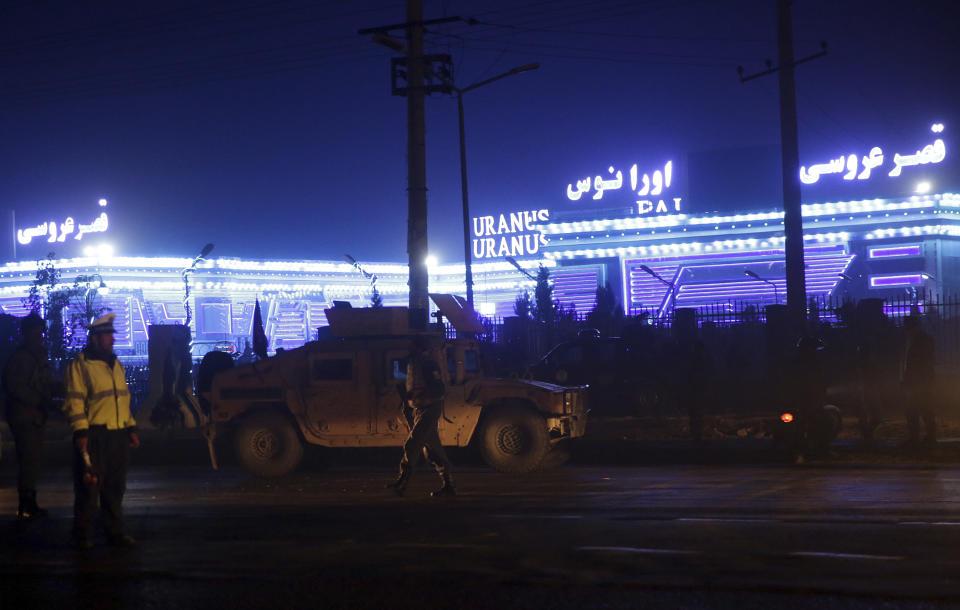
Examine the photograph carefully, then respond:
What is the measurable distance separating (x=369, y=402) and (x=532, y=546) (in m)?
6.74

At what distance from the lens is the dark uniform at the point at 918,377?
14.8m

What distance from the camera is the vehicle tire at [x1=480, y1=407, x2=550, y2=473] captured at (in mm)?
14297

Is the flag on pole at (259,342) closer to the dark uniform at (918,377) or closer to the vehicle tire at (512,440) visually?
the vehicle tire at (512,440)

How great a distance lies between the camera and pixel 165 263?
99.4 metres

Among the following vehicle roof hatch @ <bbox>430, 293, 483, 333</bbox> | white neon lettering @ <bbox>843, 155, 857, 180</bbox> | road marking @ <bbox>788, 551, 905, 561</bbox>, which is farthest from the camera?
white neon lettering @ <bbox>843, 155, 857, 180</bbox>

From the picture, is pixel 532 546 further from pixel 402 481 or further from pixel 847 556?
pixel 402 481

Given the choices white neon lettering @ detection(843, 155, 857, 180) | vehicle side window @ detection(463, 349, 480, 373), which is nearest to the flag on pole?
vehicle side window @ detection(463, 349, 480, 373)

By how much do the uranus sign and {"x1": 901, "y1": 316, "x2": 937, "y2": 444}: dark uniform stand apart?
106380 mm

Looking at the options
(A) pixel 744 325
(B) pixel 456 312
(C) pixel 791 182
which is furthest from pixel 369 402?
(A) pixel 744 325

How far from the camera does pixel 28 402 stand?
10750 millimetres

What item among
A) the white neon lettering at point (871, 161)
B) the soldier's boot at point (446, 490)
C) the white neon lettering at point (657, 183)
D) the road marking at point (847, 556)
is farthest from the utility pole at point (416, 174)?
the white neon lettering at point (657, 183)

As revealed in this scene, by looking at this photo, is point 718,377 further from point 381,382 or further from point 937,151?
point 937,151

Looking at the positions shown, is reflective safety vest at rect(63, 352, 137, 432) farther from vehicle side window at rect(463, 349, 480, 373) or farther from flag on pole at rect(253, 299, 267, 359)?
flag on pole at rect(253, 299, 267, 359)

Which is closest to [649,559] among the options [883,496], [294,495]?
[883,496]
